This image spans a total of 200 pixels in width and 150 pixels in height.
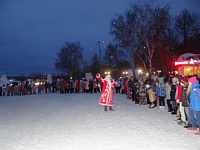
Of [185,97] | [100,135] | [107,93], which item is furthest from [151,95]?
[100,135]

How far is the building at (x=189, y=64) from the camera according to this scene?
69.7 feet

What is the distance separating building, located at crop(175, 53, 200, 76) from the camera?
69.7 ft

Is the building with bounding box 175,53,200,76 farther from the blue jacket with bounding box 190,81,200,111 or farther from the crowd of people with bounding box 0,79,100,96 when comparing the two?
the blue jacket with bounding box 190,81,200,111

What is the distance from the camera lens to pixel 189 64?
22.3 m

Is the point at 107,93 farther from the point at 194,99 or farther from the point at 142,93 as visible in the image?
the point at 194,99

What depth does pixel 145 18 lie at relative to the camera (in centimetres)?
2959

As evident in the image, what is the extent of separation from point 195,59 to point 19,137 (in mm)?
18972

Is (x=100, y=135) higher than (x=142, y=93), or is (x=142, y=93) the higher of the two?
(x=142, y=93)

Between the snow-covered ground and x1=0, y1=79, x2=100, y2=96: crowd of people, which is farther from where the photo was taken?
x1=0, y1=79, x2=100, y2=96: crowd of people

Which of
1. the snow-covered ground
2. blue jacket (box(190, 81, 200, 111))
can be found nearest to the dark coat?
blue jacket (box(190, 81, 200, 111))

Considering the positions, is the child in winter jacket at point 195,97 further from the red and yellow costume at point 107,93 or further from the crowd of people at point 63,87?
the crowd of people at point 63,87

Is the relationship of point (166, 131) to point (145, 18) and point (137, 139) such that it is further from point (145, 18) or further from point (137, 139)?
point (145, 18)

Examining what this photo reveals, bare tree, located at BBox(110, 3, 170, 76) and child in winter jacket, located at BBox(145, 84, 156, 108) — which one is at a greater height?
bare tree, located at BBox(110, 3, 170, 76)

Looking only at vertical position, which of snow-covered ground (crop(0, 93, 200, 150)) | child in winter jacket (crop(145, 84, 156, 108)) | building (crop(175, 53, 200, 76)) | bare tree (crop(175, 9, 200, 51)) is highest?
bare tree (crop(175, 9, 200, 51))
